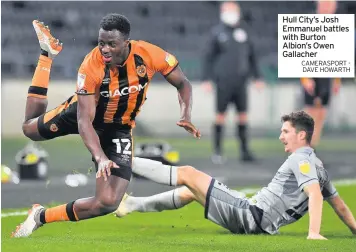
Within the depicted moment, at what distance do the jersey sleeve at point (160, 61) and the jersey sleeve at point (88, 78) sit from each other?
1.76ft

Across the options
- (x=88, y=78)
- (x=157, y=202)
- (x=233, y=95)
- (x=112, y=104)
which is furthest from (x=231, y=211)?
(x=233, y=95)

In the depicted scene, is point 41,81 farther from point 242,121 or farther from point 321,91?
point 242,121

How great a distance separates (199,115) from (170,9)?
137 inches

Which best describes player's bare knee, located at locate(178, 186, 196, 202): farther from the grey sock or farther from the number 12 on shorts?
the number 12 on shorts

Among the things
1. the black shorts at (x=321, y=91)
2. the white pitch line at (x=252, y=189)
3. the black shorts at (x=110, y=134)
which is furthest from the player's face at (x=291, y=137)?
the black shorts at (x=321, y=91)

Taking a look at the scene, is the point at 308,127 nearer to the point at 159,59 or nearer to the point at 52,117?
the point at 159,59

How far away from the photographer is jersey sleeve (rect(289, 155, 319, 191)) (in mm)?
7105

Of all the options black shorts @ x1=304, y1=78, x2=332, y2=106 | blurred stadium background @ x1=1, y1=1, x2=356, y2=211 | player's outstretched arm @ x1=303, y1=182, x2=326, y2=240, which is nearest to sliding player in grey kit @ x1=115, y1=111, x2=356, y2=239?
player's outstretched arm @ x1=303, y1=182, x2=326, y2=240

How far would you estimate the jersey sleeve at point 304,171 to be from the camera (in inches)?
280

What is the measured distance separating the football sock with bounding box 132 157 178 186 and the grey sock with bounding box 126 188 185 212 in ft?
0.87

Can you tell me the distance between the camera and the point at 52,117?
8.08 meters

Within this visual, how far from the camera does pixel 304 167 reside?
7148mm

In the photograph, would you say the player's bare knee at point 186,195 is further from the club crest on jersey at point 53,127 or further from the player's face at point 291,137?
the club crest on jersey at point 53,127

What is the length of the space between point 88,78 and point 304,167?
1700 millimetres
